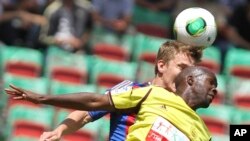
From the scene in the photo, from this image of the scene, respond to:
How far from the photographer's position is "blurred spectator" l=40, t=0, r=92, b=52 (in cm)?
1426

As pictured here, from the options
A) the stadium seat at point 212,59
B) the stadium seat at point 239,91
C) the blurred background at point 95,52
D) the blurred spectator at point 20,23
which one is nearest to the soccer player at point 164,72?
the blurred background at point 95,52

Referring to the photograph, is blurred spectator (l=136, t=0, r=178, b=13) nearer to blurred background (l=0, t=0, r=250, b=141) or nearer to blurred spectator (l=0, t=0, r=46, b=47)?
blurred background (l=0, t=0, r=250, b=141)

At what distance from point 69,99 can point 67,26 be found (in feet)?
25.1

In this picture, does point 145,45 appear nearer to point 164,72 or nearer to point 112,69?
point 112,69

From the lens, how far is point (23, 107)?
1276cm

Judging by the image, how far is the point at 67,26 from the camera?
14.4 meters

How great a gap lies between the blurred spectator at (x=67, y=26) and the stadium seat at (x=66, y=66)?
44cm

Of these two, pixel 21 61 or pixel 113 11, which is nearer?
pixel 21 61

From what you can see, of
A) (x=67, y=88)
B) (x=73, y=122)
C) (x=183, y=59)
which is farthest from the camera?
(x=67, y=88)

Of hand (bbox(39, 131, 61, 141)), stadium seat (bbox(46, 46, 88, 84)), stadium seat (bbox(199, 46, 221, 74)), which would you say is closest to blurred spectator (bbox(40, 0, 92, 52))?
stadium seat (bbox(46, 46, 88, 84))

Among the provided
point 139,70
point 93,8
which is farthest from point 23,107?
point 93,8

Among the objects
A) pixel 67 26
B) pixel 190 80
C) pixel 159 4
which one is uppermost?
pixel 159 4

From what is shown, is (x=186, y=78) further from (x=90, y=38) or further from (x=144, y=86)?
(x=90, y=38)

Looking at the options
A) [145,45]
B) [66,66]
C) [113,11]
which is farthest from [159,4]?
[66,66]
